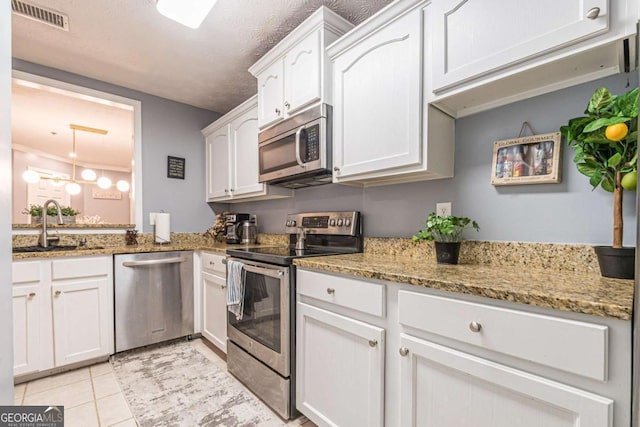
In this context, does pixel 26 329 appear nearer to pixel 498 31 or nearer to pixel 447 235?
pixel 447 235

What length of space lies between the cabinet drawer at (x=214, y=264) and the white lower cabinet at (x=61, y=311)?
682 mm

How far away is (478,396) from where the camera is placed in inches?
35.8

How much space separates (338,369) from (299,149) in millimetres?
1240

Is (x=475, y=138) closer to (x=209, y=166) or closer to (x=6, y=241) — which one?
(x=6, y=241)

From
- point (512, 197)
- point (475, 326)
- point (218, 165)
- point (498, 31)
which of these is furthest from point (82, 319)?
point (498, 31)

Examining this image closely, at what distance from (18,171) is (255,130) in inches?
205

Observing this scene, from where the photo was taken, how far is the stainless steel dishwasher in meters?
2.35

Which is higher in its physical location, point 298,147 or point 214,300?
point 298,147

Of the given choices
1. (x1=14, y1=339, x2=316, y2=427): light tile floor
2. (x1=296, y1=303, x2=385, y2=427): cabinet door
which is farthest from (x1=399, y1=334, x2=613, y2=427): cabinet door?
(x1=14, y1=339, x2=316, y2=427): light tile floor

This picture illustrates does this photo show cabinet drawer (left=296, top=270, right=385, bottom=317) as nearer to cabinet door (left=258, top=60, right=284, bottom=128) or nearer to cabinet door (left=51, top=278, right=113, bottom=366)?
cabinet door (left=258, top=60, right=284, bottom=128)

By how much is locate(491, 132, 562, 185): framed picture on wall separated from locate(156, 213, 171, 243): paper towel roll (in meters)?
2.74

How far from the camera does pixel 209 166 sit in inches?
126

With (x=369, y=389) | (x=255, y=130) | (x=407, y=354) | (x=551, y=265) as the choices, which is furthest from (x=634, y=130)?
(x=255, y=130)

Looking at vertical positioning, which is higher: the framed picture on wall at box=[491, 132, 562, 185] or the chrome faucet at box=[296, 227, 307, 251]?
the framed picture on wall at box=[491, 132, 562, 185]
